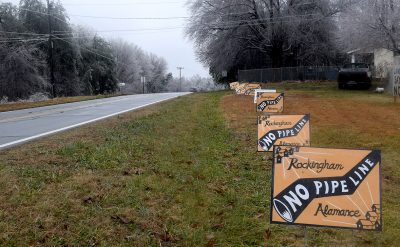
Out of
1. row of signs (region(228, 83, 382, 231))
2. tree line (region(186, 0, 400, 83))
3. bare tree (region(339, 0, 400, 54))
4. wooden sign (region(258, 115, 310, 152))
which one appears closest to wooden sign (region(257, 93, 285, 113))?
wooden sign (region(258, 115, 310, 152))

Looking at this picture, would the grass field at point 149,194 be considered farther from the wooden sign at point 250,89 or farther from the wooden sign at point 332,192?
the wooden sign at point 250,89

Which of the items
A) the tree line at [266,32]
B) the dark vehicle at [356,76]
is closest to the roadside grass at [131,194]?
the dark vehicle at [356,76]

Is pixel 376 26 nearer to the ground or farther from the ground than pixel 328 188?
farther from the ground

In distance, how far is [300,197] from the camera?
4.06 meters

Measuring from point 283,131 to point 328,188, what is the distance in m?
3.51

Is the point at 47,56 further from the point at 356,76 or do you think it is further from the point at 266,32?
the point at 356,76

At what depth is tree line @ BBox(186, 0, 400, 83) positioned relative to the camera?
1587 inches

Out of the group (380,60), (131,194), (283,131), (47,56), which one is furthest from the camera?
(47,56)

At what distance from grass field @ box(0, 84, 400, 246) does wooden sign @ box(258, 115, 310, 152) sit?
13.8 inches

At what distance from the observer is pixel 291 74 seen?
43.5m

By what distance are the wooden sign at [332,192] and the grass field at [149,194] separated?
1.36 feet

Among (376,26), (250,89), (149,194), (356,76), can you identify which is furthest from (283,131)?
(356,76)

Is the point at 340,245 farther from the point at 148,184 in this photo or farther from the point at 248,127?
the point at 248,127

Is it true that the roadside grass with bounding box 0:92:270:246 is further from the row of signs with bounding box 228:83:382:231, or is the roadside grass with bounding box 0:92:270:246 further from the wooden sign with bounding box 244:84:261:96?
the wooden sign with bounding box 244:84:261:96
